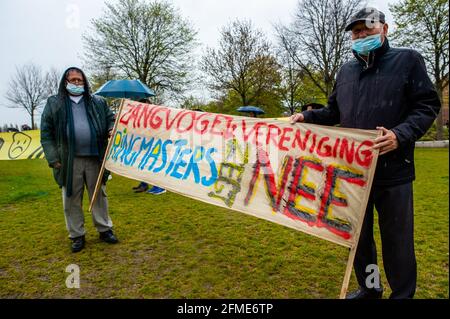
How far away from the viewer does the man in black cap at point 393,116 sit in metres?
2.14

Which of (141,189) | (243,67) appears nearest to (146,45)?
(243,67)

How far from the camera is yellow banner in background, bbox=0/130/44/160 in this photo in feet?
33.0

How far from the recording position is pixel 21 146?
10148 millimetres

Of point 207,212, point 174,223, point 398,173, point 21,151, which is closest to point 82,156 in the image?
point 174,223

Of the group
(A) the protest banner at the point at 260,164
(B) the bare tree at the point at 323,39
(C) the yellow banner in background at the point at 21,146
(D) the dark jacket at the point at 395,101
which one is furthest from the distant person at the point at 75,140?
(B) the bare tree at the point at 323,39

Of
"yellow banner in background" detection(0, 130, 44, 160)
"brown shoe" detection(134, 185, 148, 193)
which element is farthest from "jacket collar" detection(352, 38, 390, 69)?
"yellow banner in background" detection(0, 130, 44, 160)

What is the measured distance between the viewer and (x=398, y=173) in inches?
88.0

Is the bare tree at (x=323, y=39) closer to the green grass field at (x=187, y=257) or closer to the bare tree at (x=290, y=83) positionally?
the bare tree at (x=290, y=83)

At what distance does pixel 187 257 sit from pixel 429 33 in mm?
22596

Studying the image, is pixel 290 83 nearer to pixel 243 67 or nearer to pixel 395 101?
pixel 243 67

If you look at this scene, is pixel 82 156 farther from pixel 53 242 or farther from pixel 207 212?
pixel 207 212

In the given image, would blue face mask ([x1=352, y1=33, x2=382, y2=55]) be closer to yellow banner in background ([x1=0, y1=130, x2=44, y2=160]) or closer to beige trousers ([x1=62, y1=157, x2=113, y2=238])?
beige trousers ([x1=62, y1=157, x2=113, y2=238])

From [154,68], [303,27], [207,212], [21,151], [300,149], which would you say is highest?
[303,27]
